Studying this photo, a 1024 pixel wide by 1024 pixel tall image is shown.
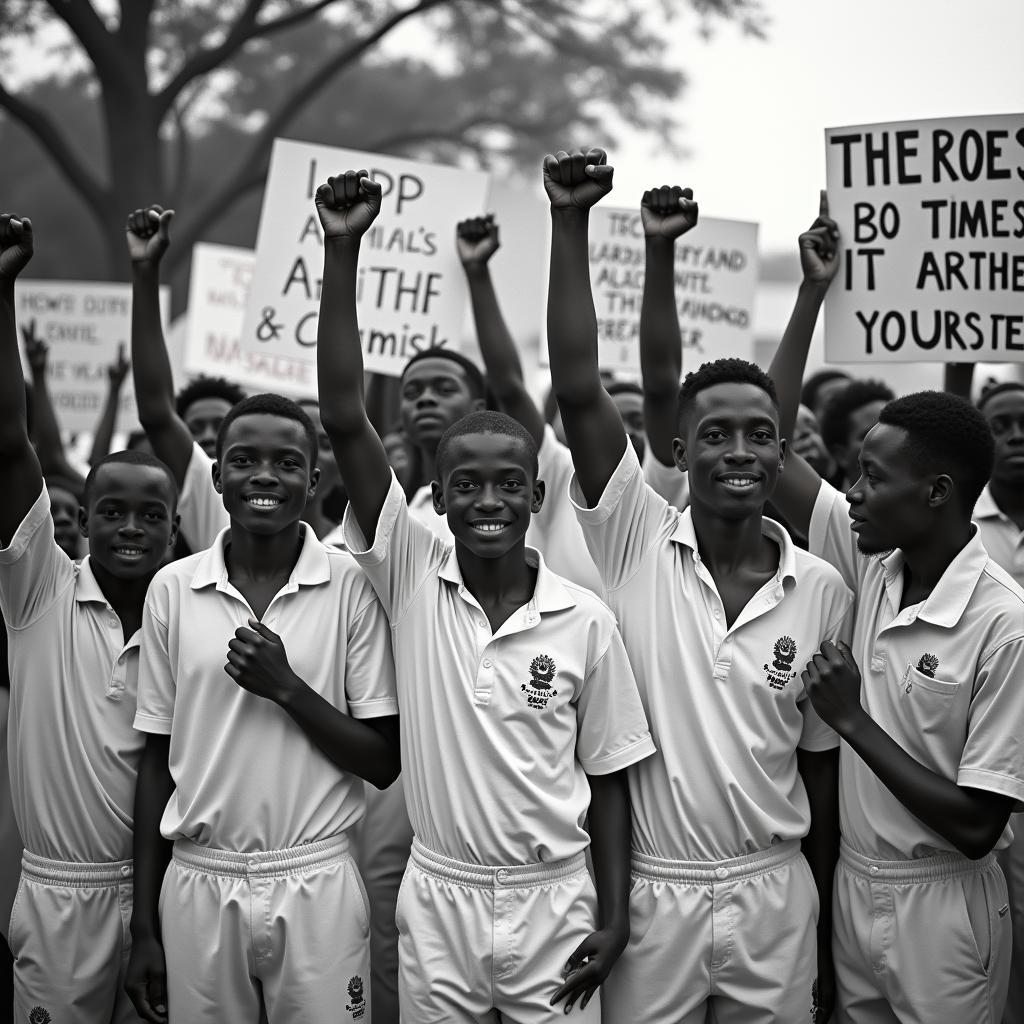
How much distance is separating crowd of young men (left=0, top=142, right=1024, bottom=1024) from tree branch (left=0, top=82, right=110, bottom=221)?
10.3m

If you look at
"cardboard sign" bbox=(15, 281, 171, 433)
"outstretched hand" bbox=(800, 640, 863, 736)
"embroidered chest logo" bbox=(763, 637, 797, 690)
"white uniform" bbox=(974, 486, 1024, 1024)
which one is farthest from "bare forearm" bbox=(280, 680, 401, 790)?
"cardboard sign" bbox=(15, 281, 171, 433)

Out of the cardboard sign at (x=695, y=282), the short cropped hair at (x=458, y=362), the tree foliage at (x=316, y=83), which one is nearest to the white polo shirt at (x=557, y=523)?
the short cropped hair at (x=458, y=362)

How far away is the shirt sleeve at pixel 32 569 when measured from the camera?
3.47 metres

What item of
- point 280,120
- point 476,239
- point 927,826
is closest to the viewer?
point 927,826

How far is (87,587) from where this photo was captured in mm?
3639

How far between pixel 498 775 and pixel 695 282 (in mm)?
3506

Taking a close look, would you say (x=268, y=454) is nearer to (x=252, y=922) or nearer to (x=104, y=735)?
(x=104, y=735)

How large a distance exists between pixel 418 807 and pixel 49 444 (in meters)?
2.96

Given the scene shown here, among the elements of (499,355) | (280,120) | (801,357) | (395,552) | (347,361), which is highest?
(280,120)

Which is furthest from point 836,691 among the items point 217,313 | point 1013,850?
point 217,313

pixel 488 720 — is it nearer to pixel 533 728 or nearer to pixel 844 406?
pixel 533 728

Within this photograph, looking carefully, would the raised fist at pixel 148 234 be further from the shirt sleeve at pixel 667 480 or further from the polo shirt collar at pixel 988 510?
the polo shirt collar at pixel 988 510

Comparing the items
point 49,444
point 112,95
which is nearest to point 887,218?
point 49,444

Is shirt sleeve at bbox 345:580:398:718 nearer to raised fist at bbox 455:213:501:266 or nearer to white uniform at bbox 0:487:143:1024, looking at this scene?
white uniform at bbox 0:487:143:1024
